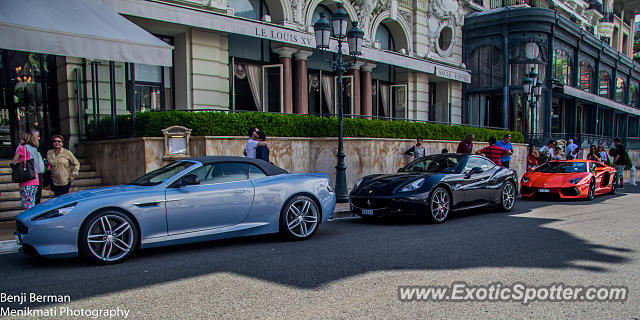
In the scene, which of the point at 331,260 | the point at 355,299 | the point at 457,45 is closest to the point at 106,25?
the point at 331,260

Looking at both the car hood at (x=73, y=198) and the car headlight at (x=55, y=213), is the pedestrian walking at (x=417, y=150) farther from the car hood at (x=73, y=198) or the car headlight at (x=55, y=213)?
the car headlight at (x=55, y=213)

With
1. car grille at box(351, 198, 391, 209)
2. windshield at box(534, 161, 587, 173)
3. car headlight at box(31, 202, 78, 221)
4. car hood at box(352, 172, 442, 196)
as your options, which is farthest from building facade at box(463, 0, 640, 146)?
car headlight at box(31, 202, 78, 221)

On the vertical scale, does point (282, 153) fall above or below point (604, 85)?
below

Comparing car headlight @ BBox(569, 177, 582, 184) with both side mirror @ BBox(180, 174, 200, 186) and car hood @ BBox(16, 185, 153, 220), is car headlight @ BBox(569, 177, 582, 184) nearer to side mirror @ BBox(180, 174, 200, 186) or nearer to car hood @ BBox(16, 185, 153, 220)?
side mirror @ BBox(180, 174, 200, 186)

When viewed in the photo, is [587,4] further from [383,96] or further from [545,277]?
[545,277]

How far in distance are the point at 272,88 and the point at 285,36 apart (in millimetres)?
2813

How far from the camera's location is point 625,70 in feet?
135

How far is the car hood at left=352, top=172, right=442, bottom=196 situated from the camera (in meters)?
8.90

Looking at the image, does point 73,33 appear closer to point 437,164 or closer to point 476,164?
point 437,164

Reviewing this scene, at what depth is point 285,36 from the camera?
52.5 ft

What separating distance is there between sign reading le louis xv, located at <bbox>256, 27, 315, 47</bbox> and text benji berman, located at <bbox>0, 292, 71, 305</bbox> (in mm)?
11780

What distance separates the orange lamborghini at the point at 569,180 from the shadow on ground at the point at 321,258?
5.87 m

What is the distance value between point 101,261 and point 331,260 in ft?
9.10

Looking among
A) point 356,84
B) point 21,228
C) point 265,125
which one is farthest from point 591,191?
point 21,228
